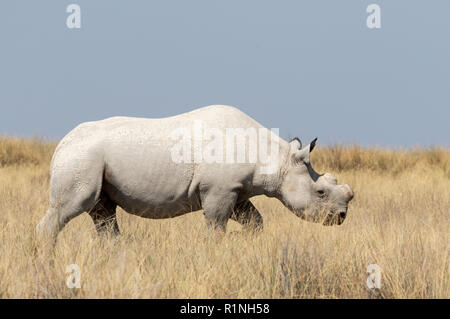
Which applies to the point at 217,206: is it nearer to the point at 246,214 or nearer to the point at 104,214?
the point at 246,214

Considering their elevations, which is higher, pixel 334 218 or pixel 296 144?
pixel 296 144

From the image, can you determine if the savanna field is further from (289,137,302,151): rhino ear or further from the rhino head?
(289,137,302,151): rhino ear

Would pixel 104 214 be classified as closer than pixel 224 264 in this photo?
No

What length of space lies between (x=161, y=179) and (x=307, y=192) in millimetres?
1550

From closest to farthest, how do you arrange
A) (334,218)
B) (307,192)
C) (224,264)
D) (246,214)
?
1. (224,264)
2. (307,192)
3. (334,218)
4. (246,214)

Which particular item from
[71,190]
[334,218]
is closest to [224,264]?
[71,190]

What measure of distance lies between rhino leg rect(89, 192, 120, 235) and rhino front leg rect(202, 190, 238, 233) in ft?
3.66

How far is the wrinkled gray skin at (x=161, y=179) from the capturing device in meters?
5.83

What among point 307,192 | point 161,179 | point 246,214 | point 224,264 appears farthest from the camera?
point 246,214

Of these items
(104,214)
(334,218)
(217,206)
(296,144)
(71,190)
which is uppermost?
(296,144)

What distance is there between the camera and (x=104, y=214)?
642cm

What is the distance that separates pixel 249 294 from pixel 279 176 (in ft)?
8.14

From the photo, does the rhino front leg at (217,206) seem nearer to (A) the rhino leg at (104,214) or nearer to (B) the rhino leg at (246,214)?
(B) the rhino leg at (246,214)

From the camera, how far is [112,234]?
6.28 m
